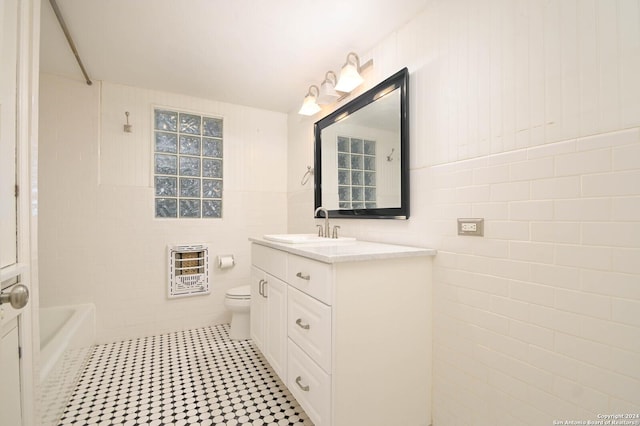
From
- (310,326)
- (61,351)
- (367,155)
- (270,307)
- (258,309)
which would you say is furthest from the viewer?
(258,309)

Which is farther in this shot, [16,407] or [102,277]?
[102,277]

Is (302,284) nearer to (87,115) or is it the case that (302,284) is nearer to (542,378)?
(542,378)

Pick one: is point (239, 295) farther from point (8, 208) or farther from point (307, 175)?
point (8, 208)

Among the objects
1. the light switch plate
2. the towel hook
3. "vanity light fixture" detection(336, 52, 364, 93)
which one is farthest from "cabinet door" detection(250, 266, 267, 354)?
"vanity light fixture" detection(336, 52, 364, 93)

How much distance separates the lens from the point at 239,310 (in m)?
2.46

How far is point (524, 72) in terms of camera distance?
3.68 ft

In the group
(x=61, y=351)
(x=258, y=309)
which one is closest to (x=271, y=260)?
(x=258, y=309)

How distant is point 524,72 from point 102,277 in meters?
3.16

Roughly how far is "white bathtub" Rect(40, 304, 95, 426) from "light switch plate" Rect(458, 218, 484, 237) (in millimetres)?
2046

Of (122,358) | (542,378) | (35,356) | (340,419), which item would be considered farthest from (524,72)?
(122,358)

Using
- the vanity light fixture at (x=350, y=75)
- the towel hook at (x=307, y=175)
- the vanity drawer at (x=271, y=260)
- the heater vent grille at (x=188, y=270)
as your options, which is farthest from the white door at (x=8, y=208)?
the towel hook at (x=307, y=175)

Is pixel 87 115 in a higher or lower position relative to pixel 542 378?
higher

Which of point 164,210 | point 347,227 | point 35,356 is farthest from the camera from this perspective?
point 164,210

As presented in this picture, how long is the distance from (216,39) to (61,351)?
82.1 inches
